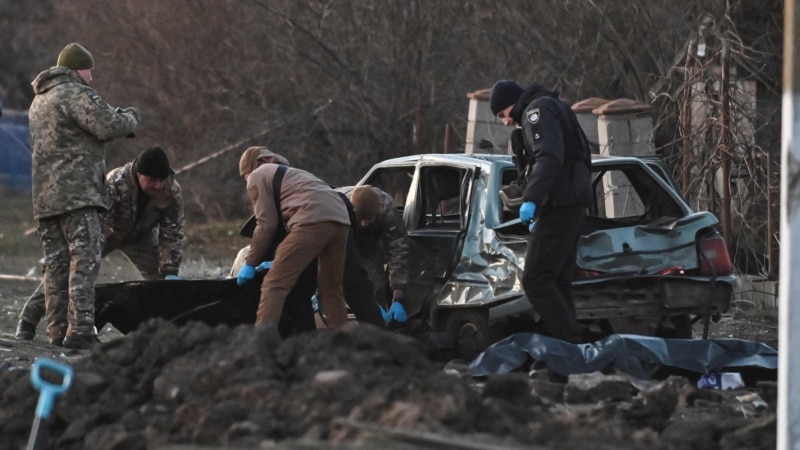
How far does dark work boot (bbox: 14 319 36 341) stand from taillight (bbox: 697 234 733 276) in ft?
15.7

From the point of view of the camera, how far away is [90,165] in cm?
1044

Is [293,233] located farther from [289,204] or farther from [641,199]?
[641,199]

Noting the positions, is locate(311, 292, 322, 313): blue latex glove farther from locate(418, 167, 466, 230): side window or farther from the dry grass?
the dry grass

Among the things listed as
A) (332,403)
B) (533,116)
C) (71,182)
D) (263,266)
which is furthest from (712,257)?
(332,403)

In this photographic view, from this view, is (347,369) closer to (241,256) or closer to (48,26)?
(241,256)

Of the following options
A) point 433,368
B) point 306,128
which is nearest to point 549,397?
point 433,368

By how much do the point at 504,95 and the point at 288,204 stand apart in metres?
1.57

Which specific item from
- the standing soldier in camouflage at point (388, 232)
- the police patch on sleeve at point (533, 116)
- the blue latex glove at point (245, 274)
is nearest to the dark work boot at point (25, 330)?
the blue latex glove at point (245, 274)

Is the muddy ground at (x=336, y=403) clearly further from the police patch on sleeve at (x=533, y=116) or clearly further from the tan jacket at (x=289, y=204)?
the tan jacket at (x=289, y=204)

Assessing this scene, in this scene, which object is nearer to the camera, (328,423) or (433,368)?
(328,423)

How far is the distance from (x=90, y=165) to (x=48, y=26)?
20.5m

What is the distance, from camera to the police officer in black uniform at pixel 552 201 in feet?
30.7

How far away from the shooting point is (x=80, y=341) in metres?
10.2

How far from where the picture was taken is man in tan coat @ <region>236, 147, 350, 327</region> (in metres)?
9.77
